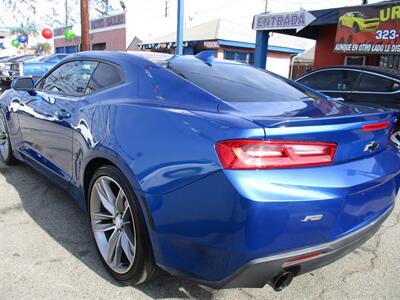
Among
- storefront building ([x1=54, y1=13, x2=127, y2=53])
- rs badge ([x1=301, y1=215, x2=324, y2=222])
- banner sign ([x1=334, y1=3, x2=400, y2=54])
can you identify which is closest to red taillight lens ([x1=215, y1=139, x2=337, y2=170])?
rs badge ([x1=301, y1=215, x2=324, y2=222])

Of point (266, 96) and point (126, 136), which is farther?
point (266, 96)

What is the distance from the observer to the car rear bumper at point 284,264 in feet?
5.76

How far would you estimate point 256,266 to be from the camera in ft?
5.71

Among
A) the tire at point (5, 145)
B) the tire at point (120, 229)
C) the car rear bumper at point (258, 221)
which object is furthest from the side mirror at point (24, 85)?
the car rear bumper at point (258, 221)

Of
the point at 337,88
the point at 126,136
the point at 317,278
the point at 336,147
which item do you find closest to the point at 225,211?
the point at 336,147

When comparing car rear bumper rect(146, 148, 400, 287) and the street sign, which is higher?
the street sign

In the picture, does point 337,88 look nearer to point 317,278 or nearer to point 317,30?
point 317,278

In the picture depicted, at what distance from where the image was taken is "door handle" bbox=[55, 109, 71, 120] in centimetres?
296

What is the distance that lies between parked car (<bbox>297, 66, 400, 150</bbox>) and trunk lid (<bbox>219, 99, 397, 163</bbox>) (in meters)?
3.80

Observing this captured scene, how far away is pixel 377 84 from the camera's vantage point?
6.05 metres

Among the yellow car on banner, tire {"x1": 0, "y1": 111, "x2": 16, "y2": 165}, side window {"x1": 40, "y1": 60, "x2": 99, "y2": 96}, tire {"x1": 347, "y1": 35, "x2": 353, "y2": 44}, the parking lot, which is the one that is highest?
the yellow car on banner

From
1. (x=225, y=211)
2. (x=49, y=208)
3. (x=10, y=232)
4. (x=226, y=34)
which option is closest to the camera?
(x=225, y=211)

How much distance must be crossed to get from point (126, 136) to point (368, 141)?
1389mm

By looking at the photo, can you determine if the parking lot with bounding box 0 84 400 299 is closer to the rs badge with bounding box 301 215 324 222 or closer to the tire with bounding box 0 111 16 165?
the rs badge with bounding box 301 215 324 222
